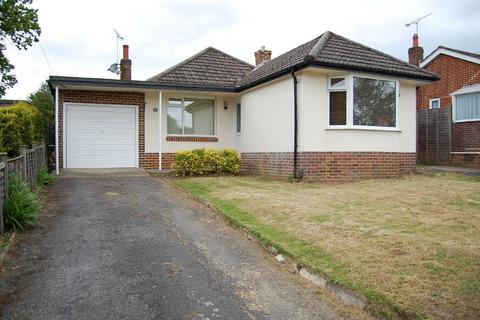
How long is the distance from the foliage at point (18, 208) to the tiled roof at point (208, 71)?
9364mm

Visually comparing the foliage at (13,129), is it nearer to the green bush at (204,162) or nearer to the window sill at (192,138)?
the green bush at (204,162)

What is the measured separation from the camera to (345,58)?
1206cm

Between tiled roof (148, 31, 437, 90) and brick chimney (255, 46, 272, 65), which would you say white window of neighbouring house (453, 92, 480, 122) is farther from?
brick chimney (255, 46, 272, 65)

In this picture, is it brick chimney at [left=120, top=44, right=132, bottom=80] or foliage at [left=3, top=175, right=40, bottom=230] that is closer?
foliage at [left=3, top=175, right=40, bottom=230]

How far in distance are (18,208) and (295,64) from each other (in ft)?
26.5

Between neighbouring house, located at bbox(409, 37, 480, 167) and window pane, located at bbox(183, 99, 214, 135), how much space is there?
921 cm

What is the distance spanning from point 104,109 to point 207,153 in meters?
4.51

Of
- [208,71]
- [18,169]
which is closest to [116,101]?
[208,71]

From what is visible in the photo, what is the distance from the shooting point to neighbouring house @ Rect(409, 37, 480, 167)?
54.5 feet

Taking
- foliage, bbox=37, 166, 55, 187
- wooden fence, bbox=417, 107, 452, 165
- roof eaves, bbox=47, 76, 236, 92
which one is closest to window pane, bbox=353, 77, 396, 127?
roof eaves, bbox=47, 76, 236, 92

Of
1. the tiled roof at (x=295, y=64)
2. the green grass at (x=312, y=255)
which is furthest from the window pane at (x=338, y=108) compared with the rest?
the green grass at (x=312, y=255)

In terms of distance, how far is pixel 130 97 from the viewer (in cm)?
1536

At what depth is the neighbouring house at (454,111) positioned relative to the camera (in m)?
16.6

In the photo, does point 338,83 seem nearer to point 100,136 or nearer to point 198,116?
point 198,116
